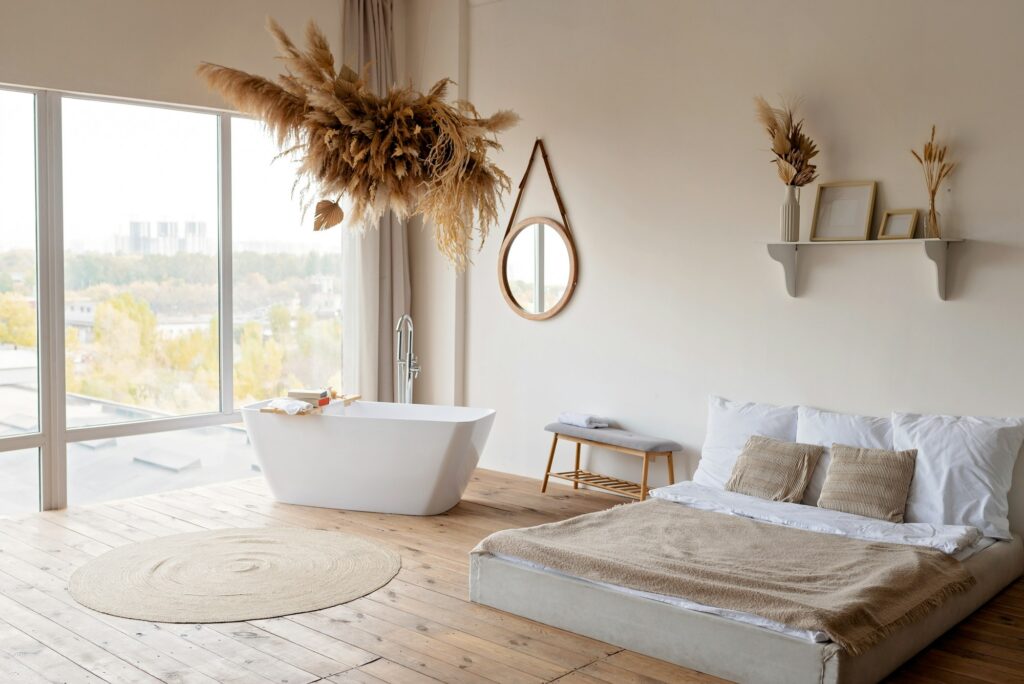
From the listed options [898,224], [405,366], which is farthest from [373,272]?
[898,224]

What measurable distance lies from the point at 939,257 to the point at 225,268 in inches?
159

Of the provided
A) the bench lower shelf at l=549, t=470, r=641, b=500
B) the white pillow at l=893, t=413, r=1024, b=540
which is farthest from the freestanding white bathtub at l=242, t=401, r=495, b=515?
the white pillow at l=893, t=413, r=1024, b=540

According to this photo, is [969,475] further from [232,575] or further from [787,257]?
[232,575]

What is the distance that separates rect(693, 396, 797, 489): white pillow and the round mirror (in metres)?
1.37

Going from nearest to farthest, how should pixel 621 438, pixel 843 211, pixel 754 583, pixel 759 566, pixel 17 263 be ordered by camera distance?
pixel 754 583
pixel 759 566
pixel 843 211
pixel 17 263
pixel 621 438

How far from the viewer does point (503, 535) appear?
153 inches

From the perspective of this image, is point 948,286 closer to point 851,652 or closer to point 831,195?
point 831,195

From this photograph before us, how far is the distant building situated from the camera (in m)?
5.60

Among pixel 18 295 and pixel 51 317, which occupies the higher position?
pixel 18 295

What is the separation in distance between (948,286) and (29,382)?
4.65m

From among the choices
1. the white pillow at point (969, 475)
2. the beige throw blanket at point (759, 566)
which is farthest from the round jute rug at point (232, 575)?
the white pillow at point (969, 475)

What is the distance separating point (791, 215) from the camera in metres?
4.85

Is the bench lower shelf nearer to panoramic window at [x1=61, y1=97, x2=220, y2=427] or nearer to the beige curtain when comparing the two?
the beige curtain

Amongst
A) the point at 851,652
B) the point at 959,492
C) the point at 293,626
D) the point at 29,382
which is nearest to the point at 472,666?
the point at 293,626
